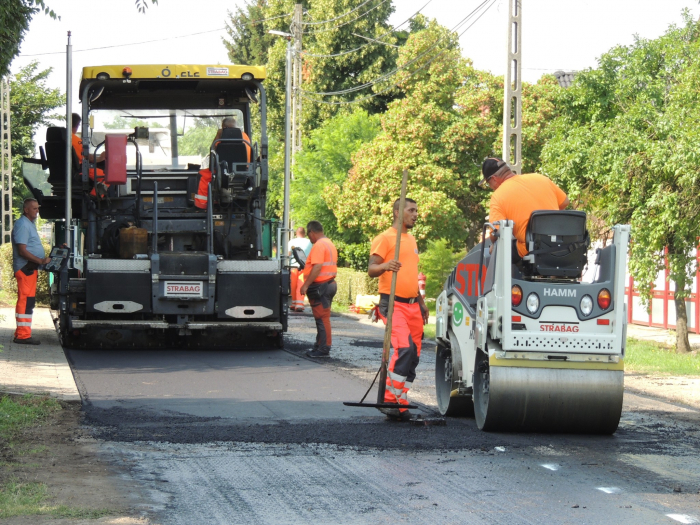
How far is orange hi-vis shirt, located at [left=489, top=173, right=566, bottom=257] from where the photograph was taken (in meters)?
7.96

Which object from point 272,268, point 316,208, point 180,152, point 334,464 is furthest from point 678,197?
point 316,208

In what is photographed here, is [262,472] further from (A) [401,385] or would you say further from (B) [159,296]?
(B) [159,296]

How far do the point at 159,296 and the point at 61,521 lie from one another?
8.15m

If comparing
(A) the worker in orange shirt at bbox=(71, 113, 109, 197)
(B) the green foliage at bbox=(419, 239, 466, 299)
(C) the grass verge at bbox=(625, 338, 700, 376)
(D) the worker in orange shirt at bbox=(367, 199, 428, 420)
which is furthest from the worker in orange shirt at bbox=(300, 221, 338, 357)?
(B) the green foliage at bbox=(419, 239, 466, 299)

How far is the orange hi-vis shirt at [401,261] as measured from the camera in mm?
8633

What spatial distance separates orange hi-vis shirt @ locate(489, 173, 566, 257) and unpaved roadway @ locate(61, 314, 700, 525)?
1601 mm

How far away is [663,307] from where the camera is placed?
2262 centimetres

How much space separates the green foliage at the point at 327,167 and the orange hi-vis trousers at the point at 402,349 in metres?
24.4

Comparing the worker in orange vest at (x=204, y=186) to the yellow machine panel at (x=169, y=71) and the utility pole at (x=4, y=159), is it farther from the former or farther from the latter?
the utility pole at (x=4, y=159)

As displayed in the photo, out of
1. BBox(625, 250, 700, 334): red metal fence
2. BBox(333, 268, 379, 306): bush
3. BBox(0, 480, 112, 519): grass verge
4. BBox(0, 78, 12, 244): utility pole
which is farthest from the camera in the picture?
BBox(0, 78, 12, 244): utility pole

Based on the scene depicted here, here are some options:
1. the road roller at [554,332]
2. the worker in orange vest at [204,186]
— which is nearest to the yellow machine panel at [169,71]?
the worker in orange vest at [204,186]

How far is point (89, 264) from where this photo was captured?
1310 cm

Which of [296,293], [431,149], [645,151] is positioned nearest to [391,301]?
[645,151]

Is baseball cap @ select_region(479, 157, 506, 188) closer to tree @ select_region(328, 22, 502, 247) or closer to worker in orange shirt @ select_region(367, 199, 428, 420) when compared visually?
worker in orange shirt @ select_region(367, 199, 428, 420)
